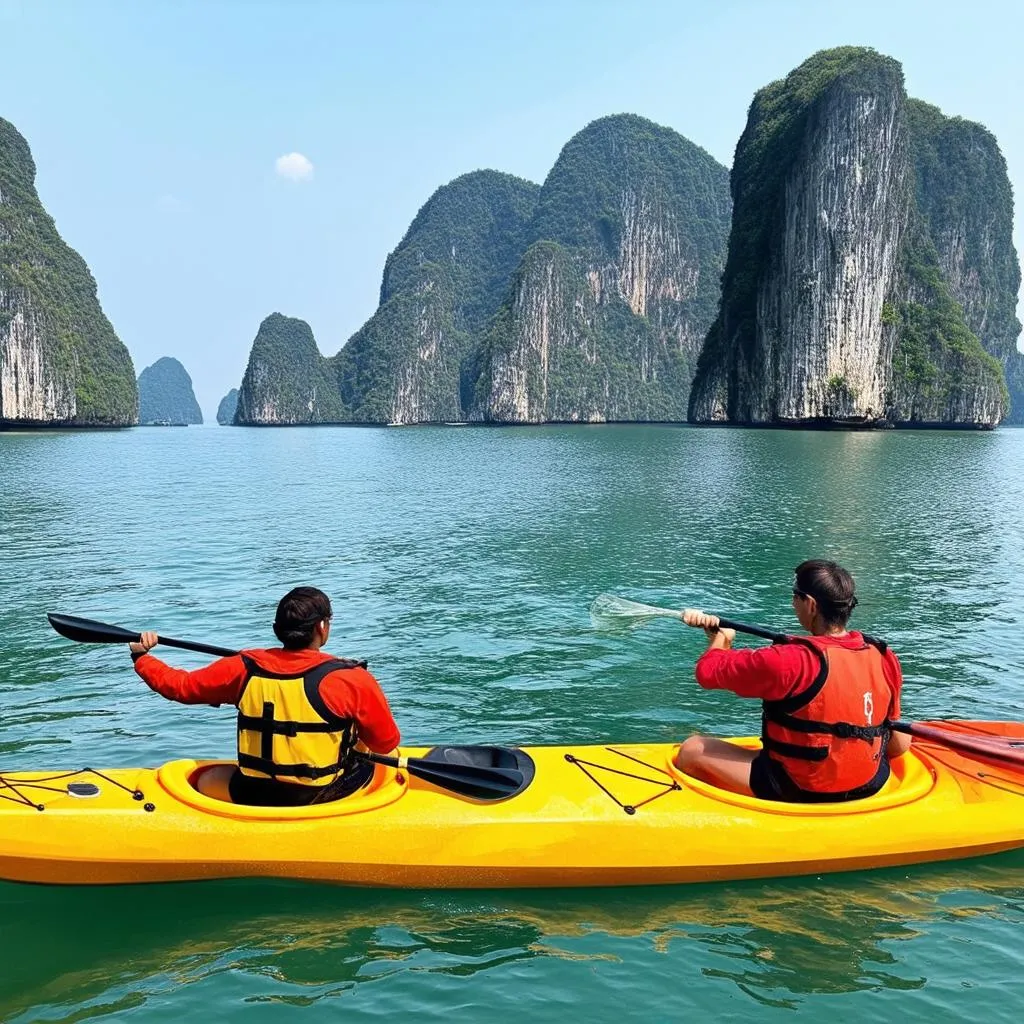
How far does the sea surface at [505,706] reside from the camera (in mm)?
4168

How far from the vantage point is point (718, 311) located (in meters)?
126

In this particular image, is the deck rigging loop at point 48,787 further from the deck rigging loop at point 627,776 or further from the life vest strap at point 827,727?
the life vest strap at point 827,727

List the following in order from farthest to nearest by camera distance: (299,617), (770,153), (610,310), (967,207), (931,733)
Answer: (610,310) → (967,207) → (770,153) → (931,733) → (299,617)

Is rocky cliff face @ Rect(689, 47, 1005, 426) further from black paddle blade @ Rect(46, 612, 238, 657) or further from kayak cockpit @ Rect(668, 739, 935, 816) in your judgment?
black paddle blade @ Rect(46, 612, 238, 657)

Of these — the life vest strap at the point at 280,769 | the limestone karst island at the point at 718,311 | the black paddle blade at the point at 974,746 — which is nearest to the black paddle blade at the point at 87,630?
the life vest strap at the point at 280,769

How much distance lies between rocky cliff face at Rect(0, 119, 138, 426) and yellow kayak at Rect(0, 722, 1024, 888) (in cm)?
9235

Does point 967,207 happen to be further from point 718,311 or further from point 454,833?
point 454,833

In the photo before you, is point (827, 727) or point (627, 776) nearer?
point (827, 727)

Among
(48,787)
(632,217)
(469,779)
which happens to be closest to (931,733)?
(469,779)

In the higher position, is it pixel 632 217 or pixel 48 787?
pixel 632 217

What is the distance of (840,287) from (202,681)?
8162cm

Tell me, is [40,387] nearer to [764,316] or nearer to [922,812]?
[764,316]

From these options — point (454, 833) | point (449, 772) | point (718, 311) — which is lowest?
point (454, 833)

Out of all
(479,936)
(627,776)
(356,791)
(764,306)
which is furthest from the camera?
(764,306)
